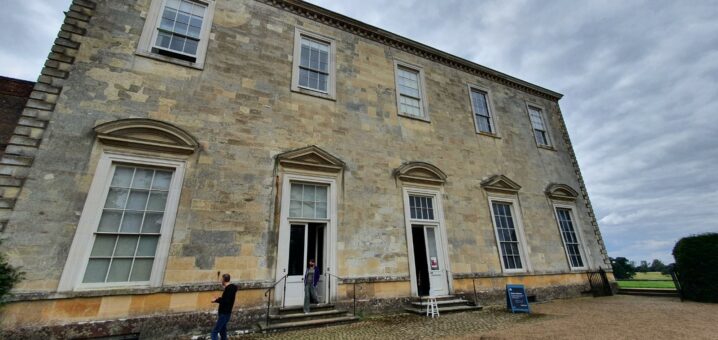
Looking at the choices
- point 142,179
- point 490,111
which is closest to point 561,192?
point 490,111

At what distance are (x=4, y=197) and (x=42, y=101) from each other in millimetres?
2061

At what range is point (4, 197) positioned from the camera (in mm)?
5469

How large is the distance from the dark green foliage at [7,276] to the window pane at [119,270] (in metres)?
1.22

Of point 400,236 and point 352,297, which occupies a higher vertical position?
point 400,236

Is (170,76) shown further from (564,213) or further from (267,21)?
(564,213)

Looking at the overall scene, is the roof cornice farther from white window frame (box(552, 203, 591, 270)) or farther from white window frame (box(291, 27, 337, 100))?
white window frame (box(552, 203, 591, 270))

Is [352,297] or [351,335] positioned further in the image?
[352,297]

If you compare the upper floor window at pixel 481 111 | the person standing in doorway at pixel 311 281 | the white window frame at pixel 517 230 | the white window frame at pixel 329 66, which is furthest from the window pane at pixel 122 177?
the upper floor window at pixel 481 111

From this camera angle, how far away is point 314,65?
988cm

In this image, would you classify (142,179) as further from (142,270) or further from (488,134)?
(488,134)

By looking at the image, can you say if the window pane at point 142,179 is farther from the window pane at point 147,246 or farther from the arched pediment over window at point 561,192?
the arched pediment over window at point 561,192

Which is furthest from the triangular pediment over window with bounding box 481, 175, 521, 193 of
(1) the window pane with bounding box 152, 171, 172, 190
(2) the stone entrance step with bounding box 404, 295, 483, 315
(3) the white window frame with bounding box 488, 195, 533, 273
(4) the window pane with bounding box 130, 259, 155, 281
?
(4) the window pane with bounding box 130, 259, 155, 281

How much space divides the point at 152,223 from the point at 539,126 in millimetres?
15791

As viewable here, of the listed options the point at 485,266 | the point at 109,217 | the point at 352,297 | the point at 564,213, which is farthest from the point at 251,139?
the point at 564,213
